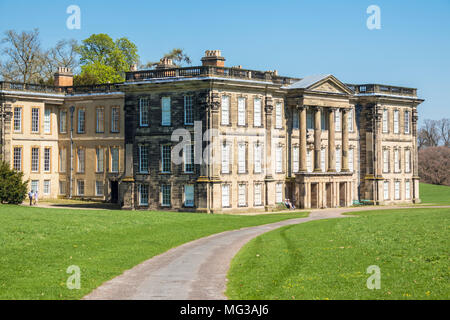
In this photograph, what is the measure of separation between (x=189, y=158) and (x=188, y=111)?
418 cm

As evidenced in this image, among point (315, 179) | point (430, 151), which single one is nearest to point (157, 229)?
point (315, 179)

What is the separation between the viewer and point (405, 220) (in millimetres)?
41156

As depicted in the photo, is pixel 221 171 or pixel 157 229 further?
pixel 221 171

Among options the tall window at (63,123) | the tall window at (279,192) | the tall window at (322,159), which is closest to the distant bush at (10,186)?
the tall window at (63,123)

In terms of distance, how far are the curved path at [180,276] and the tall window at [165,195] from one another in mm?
25982

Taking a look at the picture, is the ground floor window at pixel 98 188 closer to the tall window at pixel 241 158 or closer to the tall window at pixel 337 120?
the tall window at pixel 241 158

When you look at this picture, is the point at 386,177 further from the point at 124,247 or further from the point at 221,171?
the point at 124,247

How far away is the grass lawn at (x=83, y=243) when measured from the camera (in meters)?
22.3

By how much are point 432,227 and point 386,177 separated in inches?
1587

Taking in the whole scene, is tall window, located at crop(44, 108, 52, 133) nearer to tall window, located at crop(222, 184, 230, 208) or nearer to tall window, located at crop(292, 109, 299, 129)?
tall window, located at crop(222, 184, 230, 208)

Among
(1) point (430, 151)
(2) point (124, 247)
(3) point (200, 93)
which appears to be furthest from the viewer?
(1) point (430, 151)

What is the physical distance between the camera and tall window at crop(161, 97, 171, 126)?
60312mm

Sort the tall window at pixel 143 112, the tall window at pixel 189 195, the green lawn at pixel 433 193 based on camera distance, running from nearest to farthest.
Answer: the tall window at pixel 189 195 → the tall window at pixel 143 112 → the green lawn at pixel 433 193

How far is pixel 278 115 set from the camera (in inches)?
2552
